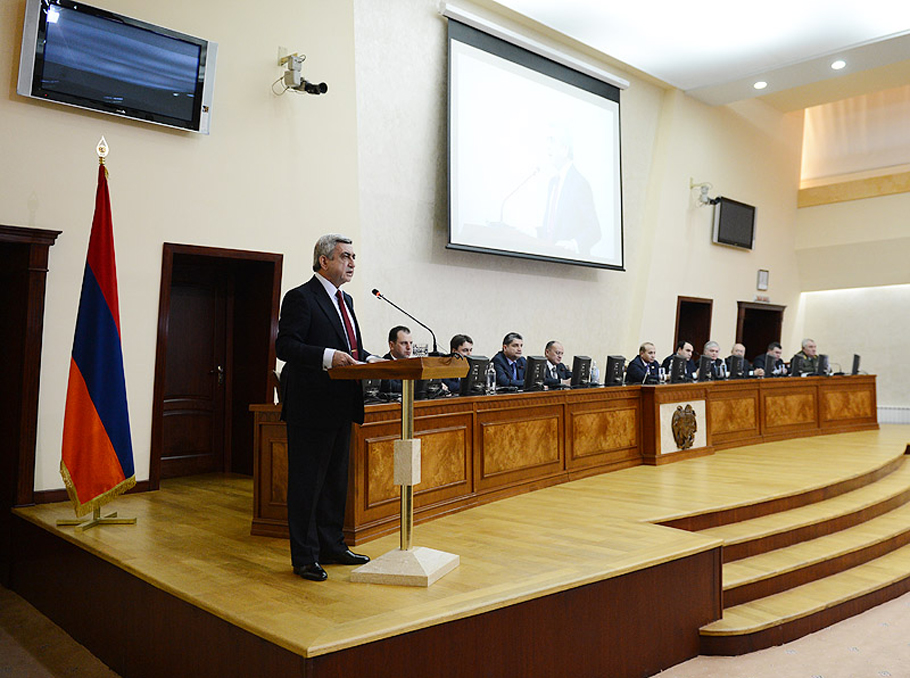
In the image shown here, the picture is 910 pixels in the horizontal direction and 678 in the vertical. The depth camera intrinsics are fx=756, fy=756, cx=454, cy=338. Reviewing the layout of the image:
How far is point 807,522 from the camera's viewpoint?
4.48m

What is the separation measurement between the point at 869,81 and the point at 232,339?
9.30 metres

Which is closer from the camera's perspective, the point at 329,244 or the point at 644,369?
the point at 329,244

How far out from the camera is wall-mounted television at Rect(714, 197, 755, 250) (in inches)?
400

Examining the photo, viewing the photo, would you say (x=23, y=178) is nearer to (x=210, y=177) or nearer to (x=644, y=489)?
(x=210, y=177)

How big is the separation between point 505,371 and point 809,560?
8.20 ft

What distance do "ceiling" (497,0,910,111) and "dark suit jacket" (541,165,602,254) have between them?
1498 millimetres

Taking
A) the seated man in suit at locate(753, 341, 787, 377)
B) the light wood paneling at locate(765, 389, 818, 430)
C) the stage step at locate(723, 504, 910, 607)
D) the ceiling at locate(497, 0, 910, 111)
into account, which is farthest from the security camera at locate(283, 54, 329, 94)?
the seated man in suit at locate(753, 341, 787, 377)

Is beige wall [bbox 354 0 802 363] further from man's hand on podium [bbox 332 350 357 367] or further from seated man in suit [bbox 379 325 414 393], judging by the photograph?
man's hand on podium [bbox 332 350 357 367]

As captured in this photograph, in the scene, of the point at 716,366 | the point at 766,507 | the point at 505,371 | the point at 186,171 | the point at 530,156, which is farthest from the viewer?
the point at 530,156

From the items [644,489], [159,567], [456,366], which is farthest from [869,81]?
[159,567]

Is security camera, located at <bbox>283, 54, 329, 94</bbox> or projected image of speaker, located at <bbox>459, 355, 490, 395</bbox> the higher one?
security camera, located at <bbox>283, 54, 329, 94</bbox>

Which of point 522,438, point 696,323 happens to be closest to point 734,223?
point 696,323

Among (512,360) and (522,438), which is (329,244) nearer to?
(522,438)

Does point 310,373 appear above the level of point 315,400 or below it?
above
